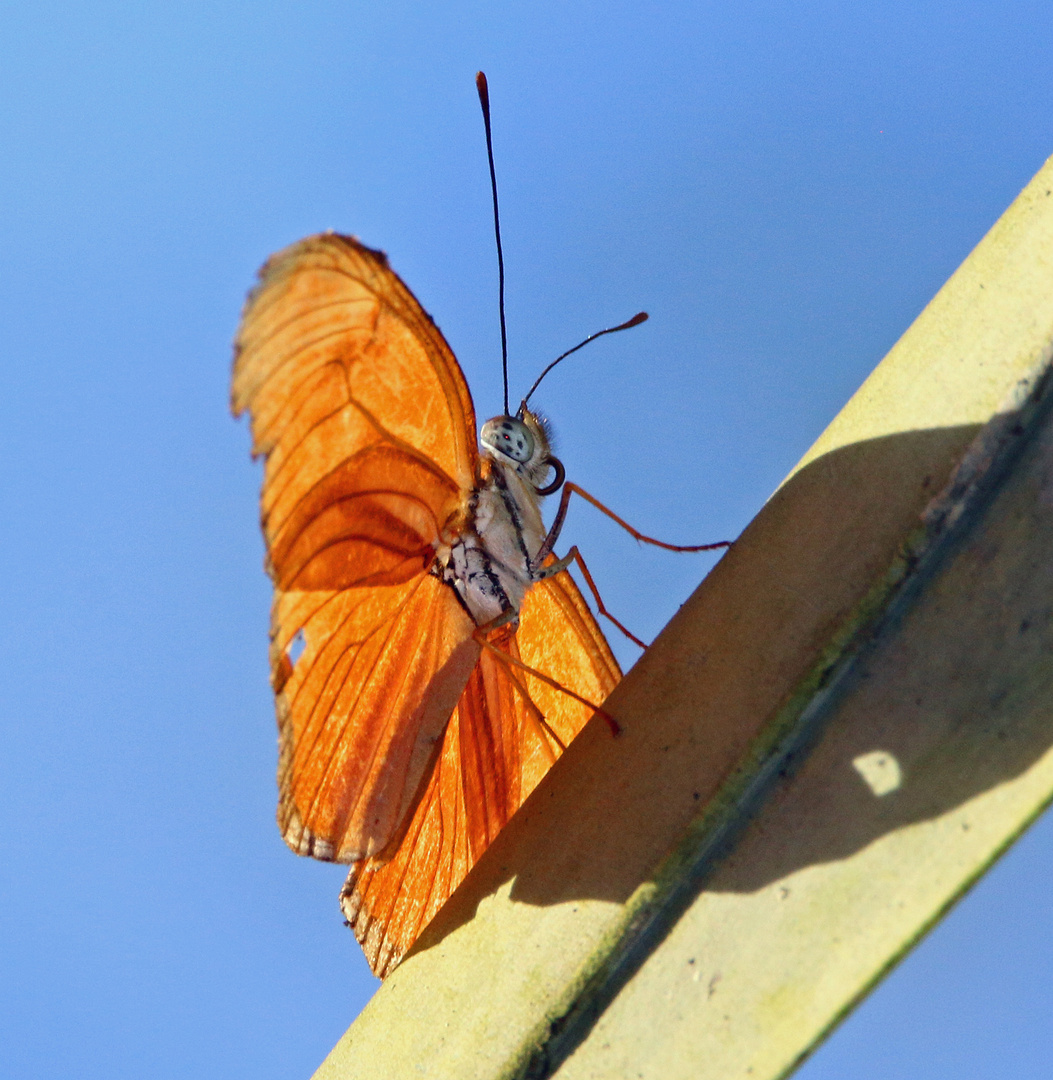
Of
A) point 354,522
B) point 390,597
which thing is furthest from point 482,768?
point 354,522

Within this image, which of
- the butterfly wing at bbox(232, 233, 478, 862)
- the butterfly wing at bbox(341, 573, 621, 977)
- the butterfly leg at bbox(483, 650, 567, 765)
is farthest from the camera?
the butterfly wing at bbox(341, 573, 621, 977)

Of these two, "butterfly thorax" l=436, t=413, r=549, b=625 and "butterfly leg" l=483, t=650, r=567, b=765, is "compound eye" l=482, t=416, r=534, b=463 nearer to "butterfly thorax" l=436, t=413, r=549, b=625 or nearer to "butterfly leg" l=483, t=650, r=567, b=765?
"butterfly thorax" l=436, t=413, r=549, b=625

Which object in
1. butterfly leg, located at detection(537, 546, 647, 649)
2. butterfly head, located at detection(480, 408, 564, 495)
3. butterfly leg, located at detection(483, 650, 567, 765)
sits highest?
butterfly head, located at detection(480, 408, 564, 495)

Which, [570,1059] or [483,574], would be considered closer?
[570,1059]

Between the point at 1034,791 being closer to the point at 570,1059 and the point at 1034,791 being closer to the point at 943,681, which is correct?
the point at 943,681

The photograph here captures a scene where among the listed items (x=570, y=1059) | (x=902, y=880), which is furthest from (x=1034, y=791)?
(x=570, y=1059)

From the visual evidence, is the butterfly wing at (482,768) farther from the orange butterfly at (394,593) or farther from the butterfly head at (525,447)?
the butterfly head at (525,447)

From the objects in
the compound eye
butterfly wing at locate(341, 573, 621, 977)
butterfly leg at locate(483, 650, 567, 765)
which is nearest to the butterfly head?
the compound eye

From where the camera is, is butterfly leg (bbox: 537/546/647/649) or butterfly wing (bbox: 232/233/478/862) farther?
butterfly leg (bbox: 537/546/647/649)
